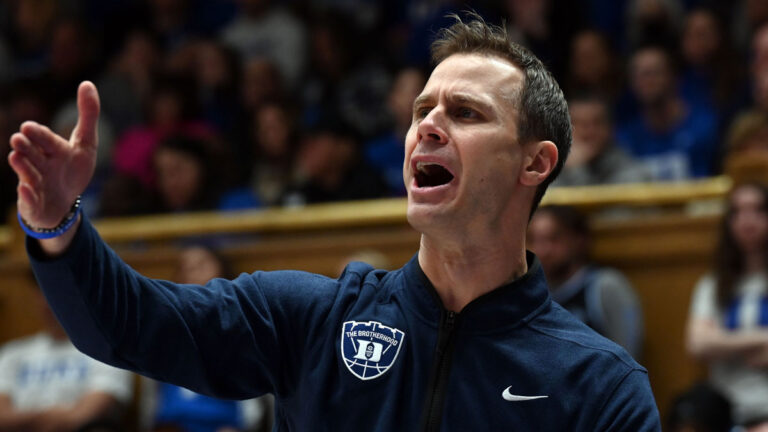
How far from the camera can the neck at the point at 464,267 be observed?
2334mm

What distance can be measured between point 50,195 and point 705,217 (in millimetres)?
3360

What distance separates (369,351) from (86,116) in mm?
758

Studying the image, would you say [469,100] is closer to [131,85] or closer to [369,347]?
[369,347]

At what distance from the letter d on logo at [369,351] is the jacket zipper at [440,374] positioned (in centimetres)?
12

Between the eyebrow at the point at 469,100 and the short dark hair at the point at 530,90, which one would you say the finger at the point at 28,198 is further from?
the short dark hair at the point at 530,90

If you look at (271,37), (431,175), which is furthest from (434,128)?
(271,37)

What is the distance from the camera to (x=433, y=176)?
8.19 ft

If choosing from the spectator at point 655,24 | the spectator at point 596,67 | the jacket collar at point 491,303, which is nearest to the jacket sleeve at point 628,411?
the jacket collar at point 491,303

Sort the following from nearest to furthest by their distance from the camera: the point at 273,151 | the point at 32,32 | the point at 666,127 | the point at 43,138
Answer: the point at 43,138, the point at 666,127, the point at 273,151, the point at 32,32

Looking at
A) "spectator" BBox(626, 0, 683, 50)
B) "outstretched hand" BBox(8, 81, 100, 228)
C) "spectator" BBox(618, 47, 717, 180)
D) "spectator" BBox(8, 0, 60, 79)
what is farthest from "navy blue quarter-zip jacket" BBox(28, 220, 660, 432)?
"spectator" BBox(8, 0, 60, 79)

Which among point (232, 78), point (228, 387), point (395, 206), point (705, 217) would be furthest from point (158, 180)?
point (228, 387)

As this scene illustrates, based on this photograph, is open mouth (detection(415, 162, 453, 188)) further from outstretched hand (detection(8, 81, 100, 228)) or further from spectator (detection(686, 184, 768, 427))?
spectator (detection(686, 184, 768, 427))

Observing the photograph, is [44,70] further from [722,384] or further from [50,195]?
[50,195]

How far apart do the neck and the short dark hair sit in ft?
0.64
